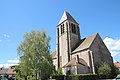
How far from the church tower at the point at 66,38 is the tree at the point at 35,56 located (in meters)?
13.0

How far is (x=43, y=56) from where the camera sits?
31250 mm

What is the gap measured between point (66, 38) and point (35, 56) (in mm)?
17281

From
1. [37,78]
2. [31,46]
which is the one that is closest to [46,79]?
[37,78]

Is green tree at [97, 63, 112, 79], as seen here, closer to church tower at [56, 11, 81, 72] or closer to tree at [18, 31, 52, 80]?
church tower at [56, 11, 81, 72]

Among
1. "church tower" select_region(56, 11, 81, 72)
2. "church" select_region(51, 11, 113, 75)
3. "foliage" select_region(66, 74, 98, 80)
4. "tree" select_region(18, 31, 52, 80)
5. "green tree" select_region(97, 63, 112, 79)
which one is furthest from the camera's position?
"church tower" select_region(56, 11, 81, 72)

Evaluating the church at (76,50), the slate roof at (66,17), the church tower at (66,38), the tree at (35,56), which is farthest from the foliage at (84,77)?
the slate roof at (66,17)

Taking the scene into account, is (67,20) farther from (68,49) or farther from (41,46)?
(41,46)

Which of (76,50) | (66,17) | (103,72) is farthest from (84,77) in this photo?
(66,17)

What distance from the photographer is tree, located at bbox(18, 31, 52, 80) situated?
30.3m

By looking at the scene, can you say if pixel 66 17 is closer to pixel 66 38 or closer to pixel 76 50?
pixel 66 38

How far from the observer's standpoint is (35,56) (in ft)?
99.9

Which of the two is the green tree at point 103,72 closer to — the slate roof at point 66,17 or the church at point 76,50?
the church at point 76,50

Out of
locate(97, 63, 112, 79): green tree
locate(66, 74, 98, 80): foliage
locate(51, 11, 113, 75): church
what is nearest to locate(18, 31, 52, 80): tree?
locate(66, 74, 98, 80): foliage

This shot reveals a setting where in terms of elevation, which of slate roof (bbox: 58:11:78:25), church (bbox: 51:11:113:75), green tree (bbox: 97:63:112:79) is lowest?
green tree (bbox: 97:63:112:79)
